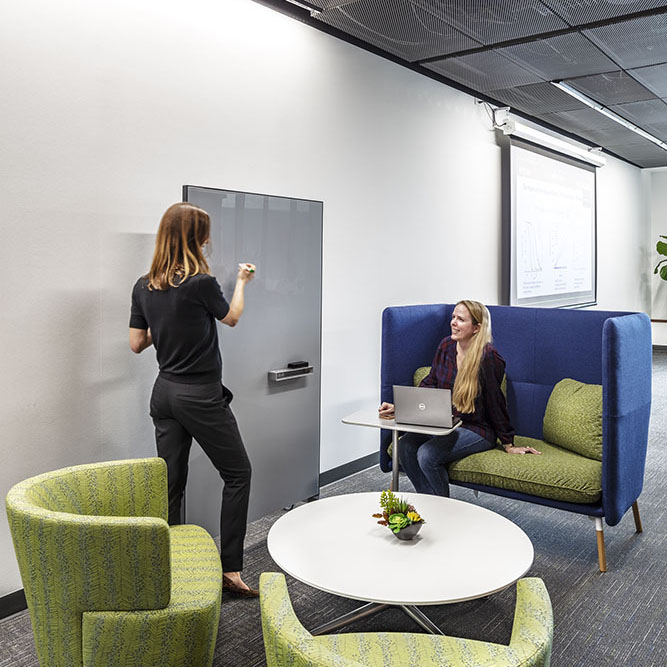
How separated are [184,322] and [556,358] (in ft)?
6.48

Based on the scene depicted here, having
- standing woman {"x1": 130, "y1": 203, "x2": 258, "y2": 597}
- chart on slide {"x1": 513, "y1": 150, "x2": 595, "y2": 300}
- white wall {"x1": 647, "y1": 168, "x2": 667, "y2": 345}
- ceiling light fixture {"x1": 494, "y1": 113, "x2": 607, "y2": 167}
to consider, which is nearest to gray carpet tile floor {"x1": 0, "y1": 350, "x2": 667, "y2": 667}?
standing woman {"x1": 130, "y1": 203, "x2": 258, "y2": 597}

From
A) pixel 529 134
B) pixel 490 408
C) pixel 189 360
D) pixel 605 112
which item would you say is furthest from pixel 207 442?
pixel 605 112

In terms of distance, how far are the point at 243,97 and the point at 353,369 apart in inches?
66.8

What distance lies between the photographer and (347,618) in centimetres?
222

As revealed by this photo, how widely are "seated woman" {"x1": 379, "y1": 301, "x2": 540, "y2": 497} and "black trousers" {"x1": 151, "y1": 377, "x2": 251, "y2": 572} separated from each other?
0.87m

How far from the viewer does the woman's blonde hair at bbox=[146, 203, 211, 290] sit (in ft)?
7.64

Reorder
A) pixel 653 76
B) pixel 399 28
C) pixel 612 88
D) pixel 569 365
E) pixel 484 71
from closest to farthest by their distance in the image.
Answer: pixel 569 365 < pixel 399 28 < pixel 484 71 < pixel 653 76 < pixel 612 88

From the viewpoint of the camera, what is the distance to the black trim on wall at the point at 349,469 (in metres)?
3.80

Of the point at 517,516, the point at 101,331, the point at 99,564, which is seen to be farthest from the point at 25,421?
the point at 517,516

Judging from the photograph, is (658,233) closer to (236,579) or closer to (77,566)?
(236,579)

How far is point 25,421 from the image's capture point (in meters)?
2.37

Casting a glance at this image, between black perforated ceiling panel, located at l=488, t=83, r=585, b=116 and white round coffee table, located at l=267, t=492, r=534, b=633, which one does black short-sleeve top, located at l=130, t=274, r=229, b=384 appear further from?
black perforated ceiling panel, located at l=488, t=83, r=585, b=116

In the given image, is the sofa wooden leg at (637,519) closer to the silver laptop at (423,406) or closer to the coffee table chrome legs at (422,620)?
the silver laptop at (423,406)

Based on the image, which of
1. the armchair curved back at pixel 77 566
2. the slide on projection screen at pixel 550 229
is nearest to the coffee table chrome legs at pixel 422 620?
the armchair curved back at pixel 77 566
